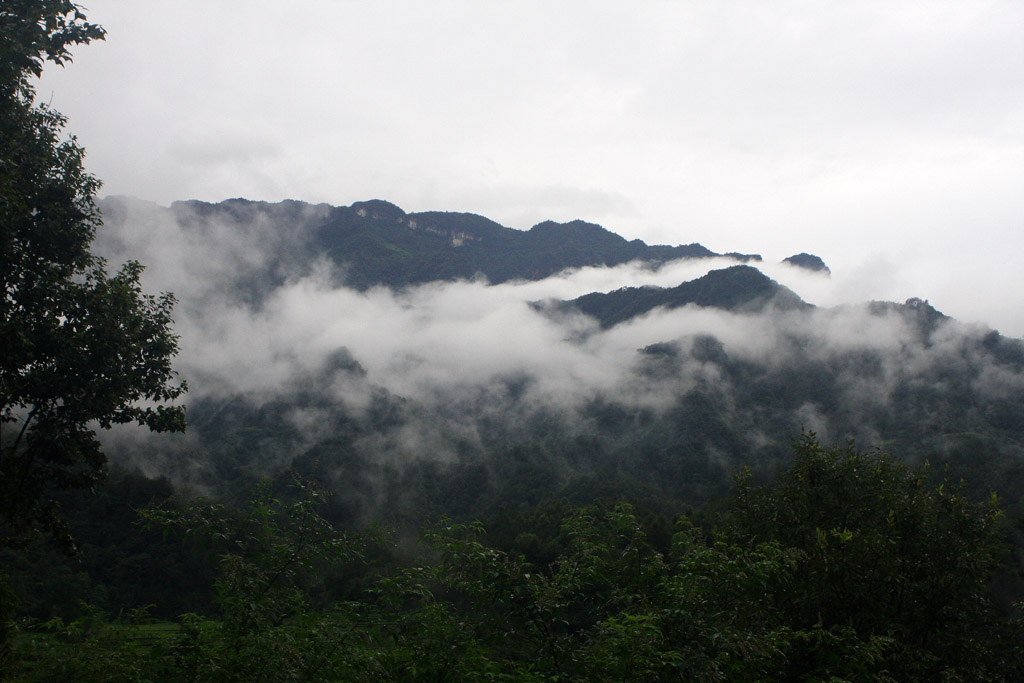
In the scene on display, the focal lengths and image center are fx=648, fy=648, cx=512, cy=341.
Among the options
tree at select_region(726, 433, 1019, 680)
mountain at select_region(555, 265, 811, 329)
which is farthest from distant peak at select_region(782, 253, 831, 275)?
tree at select_region(726, 433, 1019, 680)

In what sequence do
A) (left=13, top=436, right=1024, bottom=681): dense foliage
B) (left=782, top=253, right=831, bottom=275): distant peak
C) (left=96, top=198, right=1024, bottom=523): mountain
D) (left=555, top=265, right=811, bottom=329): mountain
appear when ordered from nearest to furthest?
1. (left=13, top=436, right=1024, bottom=681): dense foliage
2. (left=96, top=198, right=1024, bottom=523): mountain
3. (left=555, top=265, right=811, bottom=329): mountain
4. (left=782, top=253, right=831, bottom=275): distant peak

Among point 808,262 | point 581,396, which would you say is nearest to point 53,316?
point 581,396

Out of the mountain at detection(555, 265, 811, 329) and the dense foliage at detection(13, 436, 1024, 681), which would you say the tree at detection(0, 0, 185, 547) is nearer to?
the dense foliage at detection(13, 436, 1024, 681)

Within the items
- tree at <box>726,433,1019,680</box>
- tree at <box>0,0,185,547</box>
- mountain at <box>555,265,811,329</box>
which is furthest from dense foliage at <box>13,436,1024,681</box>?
mountain at <box>555,265,811,329</box>

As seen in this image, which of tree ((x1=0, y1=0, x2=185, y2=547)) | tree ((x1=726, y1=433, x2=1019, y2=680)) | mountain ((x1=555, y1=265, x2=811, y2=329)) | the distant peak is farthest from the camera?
the distant peak

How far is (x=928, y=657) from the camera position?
7074 millimetres

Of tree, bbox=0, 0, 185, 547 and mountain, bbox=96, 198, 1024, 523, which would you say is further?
mountain, bbox=96, 198, 1024, 523

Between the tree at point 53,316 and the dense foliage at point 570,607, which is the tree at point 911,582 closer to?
the dense foliage at point 570,607

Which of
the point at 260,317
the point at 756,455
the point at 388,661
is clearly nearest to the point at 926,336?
the point at 756,455

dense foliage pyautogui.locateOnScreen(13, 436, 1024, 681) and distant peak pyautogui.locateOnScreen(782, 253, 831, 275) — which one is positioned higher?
distant peak pyautogui.locateOnScreen(782, 253, 831, 275)

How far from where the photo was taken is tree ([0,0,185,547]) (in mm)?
9320

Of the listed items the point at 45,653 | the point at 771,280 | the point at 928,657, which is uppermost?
the point at 771,280

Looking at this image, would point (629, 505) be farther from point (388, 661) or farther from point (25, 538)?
point (25, 538)

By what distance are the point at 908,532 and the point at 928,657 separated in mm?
2017
